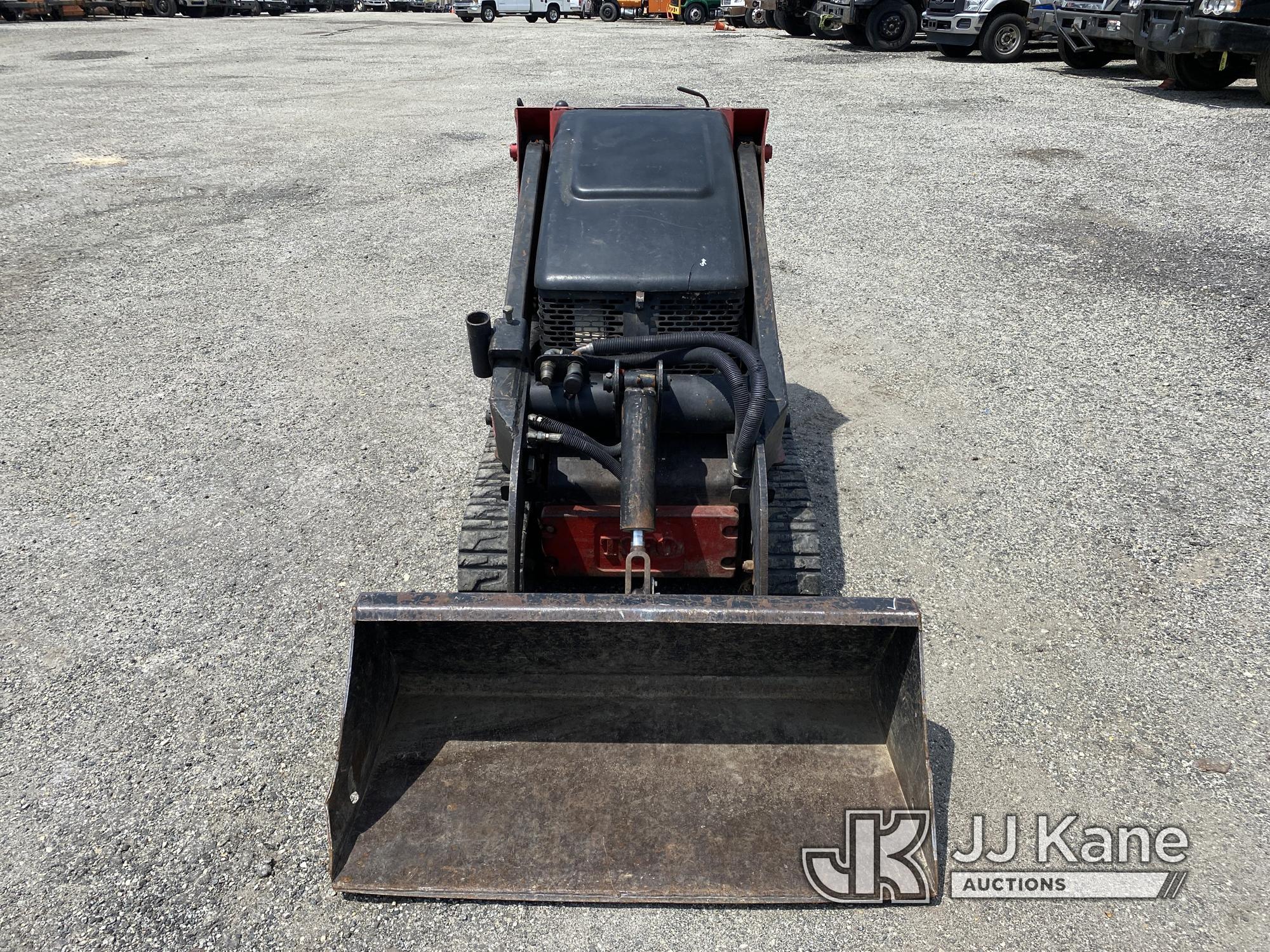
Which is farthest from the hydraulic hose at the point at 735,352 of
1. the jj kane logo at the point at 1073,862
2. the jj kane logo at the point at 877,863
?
the jj kane logo at the point at 1073,862

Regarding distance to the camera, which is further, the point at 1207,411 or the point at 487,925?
the point at 1207,411

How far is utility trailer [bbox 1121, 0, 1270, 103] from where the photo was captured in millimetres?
11352

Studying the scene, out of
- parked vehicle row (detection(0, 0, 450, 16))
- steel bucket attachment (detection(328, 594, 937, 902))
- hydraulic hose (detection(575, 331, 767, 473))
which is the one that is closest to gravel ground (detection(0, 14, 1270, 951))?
steel bucket attachment (detection(328, 594, 937, 902))

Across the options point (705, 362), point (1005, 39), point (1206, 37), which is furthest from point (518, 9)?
point (705, 362)

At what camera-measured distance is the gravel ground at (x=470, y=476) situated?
9.13ft

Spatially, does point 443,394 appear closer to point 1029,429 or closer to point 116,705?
point 116,705

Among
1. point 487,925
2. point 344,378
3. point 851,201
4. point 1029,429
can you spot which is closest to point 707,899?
point 487,925

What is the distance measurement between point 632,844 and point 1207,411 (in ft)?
15.3

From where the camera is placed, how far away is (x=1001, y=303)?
6824mm

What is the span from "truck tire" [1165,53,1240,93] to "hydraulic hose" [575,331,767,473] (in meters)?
14.2

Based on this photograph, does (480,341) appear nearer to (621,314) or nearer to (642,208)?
(621,314)

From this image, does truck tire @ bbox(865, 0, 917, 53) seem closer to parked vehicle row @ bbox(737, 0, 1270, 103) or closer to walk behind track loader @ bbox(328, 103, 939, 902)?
parked vehicle row @ bbox(737, 0, 1270, 103)

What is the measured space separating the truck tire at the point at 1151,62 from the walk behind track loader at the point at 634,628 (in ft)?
45.0

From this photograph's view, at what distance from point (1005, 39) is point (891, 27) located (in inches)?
107
